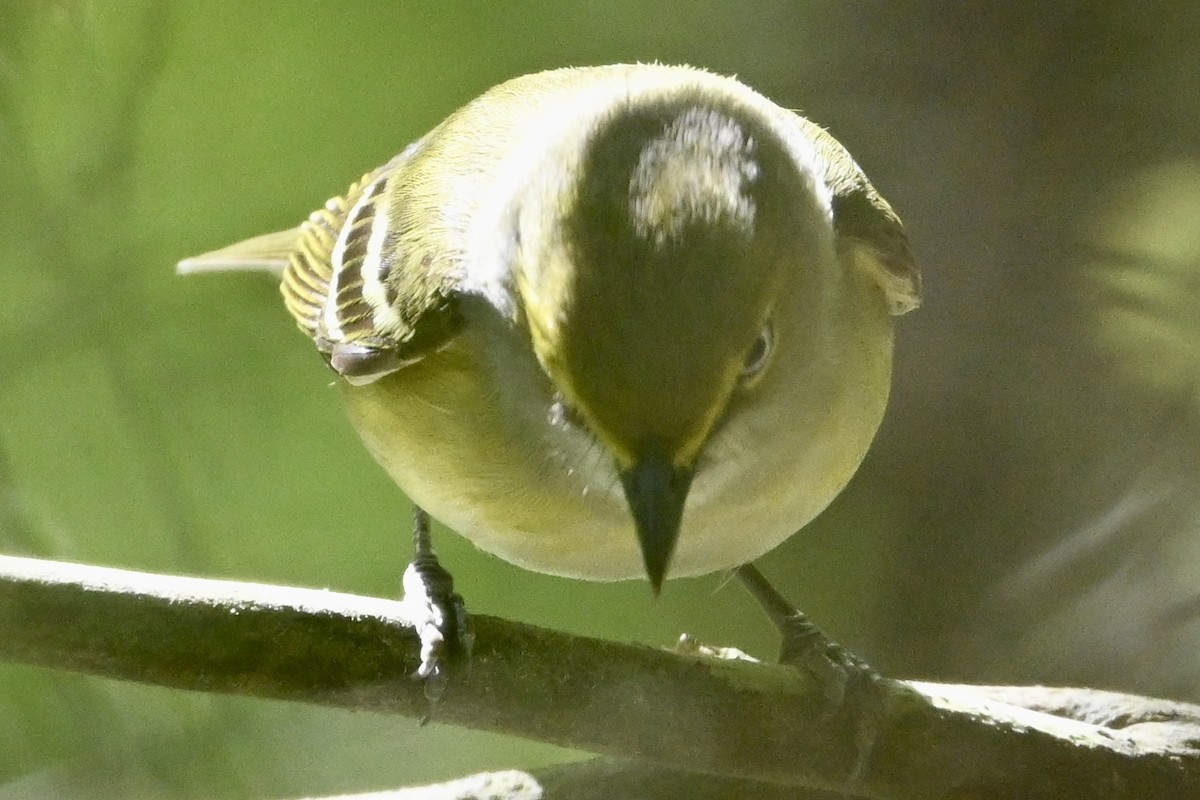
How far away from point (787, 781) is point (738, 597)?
1128 millimetres

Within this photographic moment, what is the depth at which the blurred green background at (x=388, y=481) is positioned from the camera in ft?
7.32

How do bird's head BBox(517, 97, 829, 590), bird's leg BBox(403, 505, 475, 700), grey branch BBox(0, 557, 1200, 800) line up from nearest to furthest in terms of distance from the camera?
1. bird's head BBox(517, 97, 829, 590)
2. grey branch BBox(0, 557, 1200, 800)
3. bird's leg BBox(403, 505, 475, 700)

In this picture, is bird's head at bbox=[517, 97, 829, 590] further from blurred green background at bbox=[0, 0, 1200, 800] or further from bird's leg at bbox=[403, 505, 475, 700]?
blurred green background at bbox=[0, 0, 1200, 800]

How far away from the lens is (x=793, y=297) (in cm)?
124

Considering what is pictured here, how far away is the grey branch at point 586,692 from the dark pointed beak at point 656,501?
0.29 metres

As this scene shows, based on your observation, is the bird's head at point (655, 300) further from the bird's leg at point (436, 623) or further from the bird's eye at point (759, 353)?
the bird's leg at point (436, 623)

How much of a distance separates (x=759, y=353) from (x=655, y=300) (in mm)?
157

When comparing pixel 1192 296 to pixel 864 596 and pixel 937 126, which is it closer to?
pixel 937 126

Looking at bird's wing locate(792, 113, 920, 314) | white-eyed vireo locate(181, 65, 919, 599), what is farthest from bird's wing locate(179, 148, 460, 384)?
bird's wing locate(792, 113, 920, 314)

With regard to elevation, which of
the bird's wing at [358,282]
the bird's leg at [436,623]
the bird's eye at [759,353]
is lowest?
the bird's leg at [436,623]

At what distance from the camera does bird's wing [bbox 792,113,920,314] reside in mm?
1620

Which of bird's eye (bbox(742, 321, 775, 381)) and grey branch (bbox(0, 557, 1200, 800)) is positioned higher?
bird's eye (bbox(742, 321, 775, 381))

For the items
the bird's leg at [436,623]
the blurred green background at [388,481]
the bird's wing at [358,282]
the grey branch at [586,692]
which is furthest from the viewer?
the blurred green background at [388,481]

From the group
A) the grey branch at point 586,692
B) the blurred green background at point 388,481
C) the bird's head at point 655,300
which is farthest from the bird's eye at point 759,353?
the blurred green background at point 388,481
